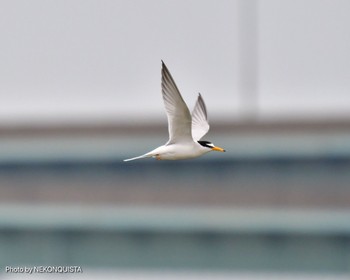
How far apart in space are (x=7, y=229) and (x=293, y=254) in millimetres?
7287

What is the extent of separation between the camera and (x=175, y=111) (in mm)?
14844

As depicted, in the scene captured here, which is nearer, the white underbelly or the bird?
the bird

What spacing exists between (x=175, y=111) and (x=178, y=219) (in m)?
15.2

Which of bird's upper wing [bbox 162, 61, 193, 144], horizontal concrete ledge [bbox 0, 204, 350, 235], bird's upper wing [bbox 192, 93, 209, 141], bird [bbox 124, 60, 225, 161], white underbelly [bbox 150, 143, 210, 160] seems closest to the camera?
bird's upper wing [bbox 162, 61, 193, 144]

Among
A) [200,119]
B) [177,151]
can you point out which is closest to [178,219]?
[200,119]

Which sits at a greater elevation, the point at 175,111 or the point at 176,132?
the point at 175,111

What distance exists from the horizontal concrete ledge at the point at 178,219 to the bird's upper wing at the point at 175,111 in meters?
13.9

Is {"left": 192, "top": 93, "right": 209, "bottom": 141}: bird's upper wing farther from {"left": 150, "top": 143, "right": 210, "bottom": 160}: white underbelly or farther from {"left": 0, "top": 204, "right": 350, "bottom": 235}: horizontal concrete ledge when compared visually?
{"left": 0, "top": 204, "right": 350, "bottom": 235}: horizontal concrete ledge

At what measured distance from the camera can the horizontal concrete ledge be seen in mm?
29047

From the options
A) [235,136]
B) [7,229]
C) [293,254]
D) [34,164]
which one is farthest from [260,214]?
[34,164]

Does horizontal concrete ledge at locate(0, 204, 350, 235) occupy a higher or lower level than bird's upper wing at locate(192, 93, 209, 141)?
lower

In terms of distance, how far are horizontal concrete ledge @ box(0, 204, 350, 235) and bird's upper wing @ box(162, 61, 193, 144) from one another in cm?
1390

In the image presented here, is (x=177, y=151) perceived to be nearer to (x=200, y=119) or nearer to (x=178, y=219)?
(x=200, y=119)

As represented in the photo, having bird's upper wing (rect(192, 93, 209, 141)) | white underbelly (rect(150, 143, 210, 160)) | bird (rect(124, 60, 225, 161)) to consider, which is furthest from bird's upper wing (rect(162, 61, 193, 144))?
bird's upper wing (rect(192, 93, 209, 141))
